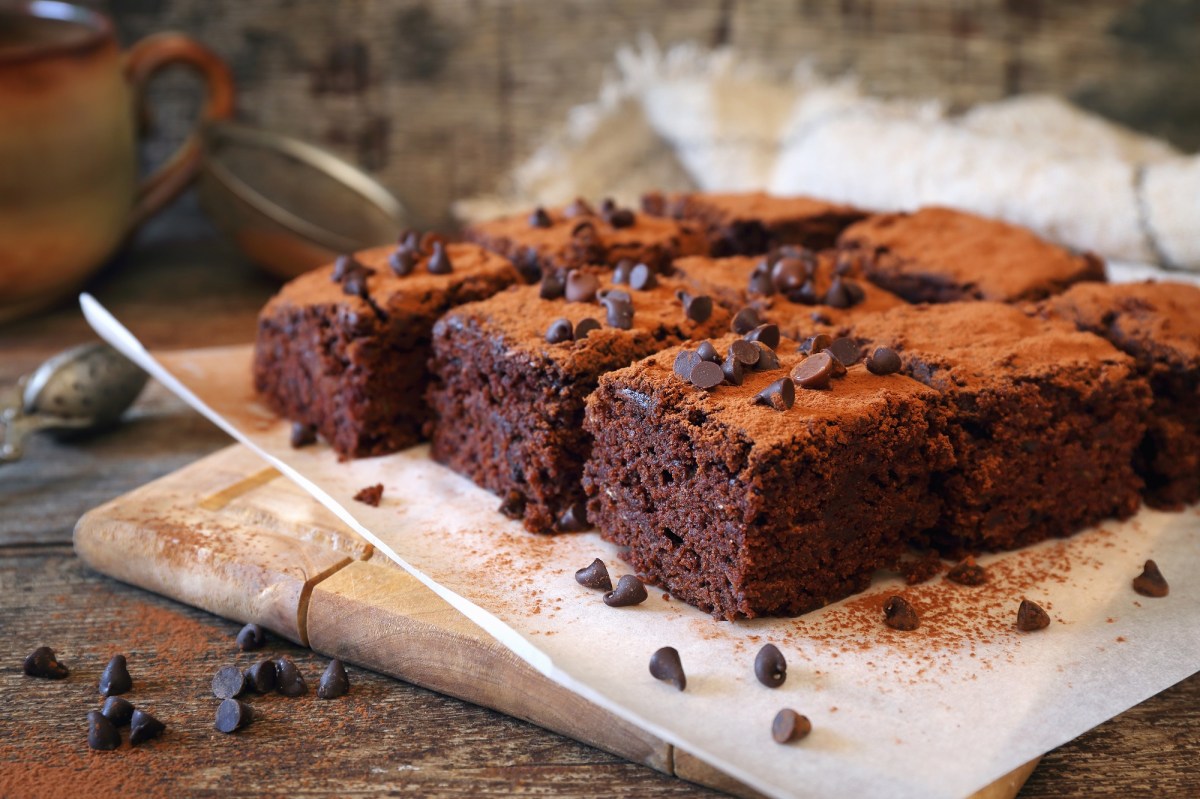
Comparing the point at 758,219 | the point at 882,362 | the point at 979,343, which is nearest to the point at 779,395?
the point at 882,362

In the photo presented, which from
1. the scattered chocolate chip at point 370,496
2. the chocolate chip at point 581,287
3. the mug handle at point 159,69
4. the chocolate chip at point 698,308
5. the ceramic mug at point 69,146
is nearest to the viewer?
the scattered chocolate chip at point 370,496

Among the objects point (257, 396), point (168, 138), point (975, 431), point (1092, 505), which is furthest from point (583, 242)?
point (168, 138)

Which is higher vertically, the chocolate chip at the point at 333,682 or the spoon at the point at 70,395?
the spoon at the point at 70,395

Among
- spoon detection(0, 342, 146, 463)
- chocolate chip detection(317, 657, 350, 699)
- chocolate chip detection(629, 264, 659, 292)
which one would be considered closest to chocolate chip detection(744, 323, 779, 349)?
chocolate chip detection(629, 264, 659, 292)

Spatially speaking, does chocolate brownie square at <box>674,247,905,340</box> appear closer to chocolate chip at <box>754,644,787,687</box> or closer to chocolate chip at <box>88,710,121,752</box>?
chocolate chip at <box>754,644,787,687</box>

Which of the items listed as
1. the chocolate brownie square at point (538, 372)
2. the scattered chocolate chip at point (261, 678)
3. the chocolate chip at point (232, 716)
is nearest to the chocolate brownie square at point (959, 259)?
the chocolate brownie square at point (538, 372)

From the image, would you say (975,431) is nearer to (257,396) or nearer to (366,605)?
(366,605)

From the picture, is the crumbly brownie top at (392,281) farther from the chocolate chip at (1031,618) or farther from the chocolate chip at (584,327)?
the chocolate chip at (1031,618)

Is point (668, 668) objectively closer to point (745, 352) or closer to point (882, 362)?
point (745, 352)
